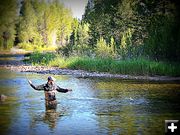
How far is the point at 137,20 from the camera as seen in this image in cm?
1454

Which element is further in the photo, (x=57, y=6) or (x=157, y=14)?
(x=157, y=14)

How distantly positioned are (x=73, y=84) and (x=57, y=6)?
233 cm

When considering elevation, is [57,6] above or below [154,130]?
above

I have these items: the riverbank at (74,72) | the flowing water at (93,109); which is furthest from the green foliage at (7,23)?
the riverbank at (74,72)

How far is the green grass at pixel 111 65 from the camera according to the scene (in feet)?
40.6

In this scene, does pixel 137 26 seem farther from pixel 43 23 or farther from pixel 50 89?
pixel 50 89

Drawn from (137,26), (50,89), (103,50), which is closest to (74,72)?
(103,50)

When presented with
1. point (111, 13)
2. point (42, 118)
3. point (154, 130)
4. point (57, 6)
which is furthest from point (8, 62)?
point (154, 130)

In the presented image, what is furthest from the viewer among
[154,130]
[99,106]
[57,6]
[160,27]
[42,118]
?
[160,27]

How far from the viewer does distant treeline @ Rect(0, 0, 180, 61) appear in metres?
11.2

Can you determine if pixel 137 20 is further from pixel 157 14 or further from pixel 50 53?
pixel 50 53

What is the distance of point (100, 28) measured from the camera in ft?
48.1

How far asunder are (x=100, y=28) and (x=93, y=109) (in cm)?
749

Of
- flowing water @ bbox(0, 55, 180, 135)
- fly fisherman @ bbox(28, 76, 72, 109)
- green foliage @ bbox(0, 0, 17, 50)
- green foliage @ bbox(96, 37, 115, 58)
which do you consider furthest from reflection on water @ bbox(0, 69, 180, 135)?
green foliage @ bbox(96, 37, 115, 58)
